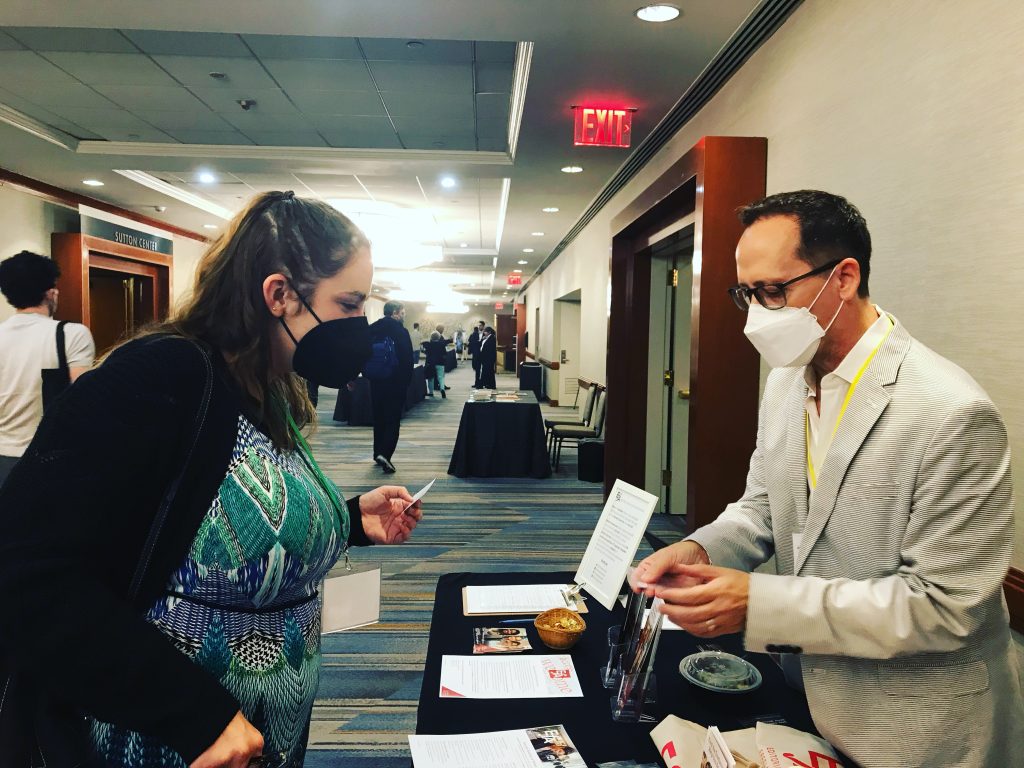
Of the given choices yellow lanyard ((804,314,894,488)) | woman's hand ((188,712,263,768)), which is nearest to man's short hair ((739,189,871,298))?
yellow lanyard ((804,314,894,488))

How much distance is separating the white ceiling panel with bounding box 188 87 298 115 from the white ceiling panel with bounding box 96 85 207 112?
0.38 feet

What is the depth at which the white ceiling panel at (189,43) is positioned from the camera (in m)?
4.17

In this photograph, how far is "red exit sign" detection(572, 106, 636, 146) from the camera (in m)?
4.44

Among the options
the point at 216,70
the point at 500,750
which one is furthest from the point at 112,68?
the point at 500,750

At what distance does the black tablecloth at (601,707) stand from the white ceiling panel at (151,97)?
521 cm

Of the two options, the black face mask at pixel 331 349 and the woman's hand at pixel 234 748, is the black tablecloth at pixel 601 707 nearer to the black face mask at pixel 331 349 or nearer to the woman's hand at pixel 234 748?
the woman's hand at pixel 234 748

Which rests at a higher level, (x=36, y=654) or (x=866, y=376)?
(x=866, y=376)

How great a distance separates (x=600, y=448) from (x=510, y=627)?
5132 millimetres

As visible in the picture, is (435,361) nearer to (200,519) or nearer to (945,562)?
(200,519)

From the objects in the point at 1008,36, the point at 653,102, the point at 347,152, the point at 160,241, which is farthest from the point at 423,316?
the point at 1008,36

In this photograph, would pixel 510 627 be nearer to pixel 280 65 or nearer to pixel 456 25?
pixel 456 25

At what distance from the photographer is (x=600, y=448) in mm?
6617

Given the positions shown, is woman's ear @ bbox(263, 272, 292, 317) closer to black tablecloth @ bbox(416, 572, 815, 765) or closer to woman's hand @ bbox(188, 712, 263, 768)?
woman's hand @ bbox(188, 712, 263, 768)

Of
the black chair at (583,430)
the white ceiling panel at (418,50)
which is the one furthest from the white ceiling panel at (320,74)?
the black chair at (583,430)
